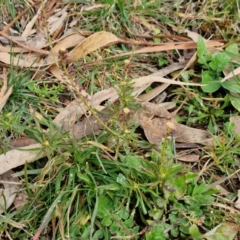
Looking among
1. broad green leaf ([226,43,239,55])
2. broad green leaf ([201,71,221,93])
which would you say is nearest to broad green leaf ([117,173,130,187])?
broad green leaf ([201,71,221,93])

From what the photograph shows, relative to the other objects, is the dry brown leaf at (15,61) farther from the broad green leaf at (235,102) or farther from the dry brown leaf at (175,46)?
the broad green leaf at (235,102)

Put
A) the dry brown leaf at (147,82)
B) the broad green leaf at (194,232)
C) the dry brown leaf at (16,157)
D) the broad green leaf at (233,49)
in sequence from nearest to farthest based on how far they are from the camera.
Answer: the broad green leaf at (194,232) → the dry brown leaf at (16,157) → the dry brown leaf at (147,82) → the broad green leaf at (233,49)

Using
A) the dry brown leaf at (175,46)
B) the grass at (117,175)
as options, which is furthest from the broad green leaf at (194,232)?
the dry brown leaf at (175,46)

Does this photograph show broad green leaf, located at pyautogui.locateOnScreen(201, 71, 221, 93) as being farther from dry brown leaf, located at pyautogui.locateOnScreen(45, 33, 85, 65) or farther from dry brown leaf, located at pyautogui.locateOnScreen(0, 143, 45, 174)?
dry brown leaf, located at pyautogui.locateOnScreen(0, 143, 45, 174)

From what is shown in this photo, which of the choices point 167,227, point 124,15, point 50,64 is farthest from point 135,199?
point 124,15

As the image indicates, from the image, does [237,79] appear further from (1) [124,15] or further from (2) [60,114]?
(2) [60,114]

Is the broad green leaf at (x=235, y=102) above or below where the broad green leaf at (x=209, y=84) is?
below

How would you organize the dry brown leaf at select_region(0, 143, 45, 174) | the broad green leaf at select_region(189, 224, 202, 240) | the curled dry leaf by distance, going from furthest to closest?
the curled dry leaf → the dry brown leaf at select_region(0, 143, 45, 174) → the broad green leaf at select_region(189, 224, 202, 240)

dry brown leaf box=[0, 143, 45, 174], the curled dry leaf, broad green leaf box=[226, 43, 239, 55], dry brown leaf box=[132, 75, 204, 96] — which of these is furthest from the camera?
broad green leaf box=[226, 43, 239, 55]
